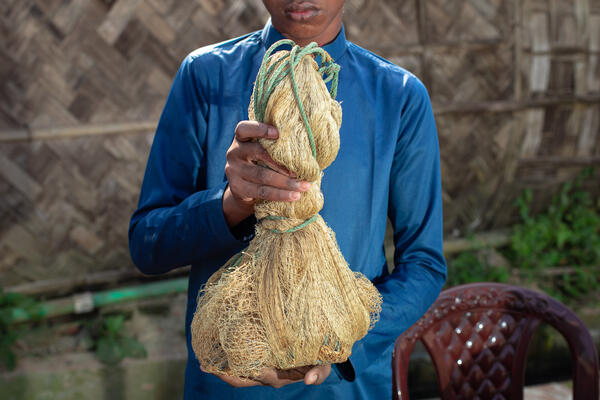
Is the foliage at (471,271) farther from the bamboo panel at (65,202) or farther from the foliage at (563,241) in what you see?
the bamboo panel at (65,202)

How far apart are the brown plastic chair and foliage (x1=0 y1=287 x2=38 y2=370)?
293 centimetres

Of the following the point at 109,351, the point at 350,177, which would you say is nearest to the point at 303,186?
the point at 350,177

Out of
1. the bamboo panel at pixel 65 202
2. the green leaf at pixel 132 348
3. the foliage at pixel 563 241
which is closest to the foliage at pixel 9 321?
the bamboo panel at pixel 65 202

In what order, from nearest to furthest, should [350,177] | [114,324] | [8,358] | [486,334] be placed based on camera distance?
[350,177]
[486,334]
[8,358]
[114,324]

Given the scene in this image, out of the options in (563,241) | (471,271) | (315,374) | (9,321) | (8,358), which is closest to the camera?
(315,374)

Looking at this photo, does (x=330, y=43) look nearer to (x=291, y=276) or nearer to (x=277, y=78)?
(x=277, y=78)

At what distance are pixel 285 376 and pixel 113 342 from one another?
9.85ft

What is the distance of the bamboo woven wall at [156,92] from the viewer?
377cm

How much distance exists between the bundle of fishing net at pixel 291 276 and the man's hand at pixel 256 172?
0.8 inches

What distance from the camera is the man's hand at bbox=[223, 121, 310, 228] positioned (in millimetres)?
1098

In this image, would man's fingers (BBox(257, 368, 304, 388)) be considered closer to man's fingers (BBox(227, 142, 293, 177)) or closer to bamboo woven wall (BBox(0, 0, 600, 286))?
man's fingers (BBox(227, 142, 293, 177))

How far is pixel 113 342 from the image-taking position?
154 inches

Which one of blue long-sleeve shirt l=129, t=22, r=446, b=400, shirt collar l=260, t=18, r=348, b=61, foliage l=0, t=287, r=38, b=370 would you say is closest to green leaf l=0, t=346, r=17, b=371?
foliage l=0, t=287, r=38, b=370

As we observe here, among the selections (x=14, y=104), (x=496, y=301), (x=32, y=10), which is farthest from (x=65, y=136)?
(x=496, y=301)
